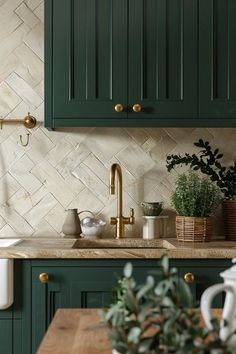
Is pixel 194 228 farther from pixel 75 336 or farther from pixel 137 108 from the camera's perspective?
pixel 75 336

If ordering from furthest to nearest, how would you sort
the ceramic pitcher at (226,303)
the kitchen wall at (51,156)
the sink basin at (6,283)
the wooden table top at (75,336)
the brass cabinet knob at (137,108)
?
the kitchen wall at (51,156), the brass cabinet knob at (137,108), the sink basin at (6,283), the wooden table top at (75,336), the ceramic pitcher at (226,303)

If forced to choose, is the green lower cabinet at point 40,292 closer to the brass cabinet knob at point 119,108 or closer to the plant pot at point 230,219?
the plant pot at point 230,219

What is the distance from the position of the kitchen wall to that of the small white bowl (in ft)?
0.41

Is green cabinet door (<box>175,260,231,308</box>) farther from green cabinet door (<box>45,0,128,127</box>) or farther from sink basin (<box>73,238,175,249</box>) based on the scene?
green cabinet door (<box>45,0,128,127</box>)

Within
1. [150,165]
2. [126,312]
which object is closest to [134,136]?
[150,165]

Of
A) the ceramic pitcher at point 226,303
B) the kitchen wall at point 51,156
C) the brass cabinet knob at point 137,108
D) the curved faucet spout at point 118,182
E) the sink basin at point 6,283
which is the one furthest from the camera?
the kitchen wall at point 51,156

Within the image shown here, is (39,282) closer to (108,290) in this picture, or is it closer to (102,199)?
(108,290)

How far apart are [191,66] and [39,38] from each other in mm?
912

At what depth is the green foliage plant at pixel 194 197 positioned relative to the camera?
341 centimetres

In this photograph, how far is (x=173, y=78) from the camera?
339 cm

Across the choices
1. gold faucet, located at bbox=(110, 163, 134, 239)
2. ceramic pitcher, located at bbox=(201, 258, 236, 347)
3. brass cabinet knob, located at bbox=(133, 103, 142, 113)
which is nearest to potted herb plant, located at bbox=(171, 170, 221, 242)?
gold faucet, located at bbox=(110, 163, 134, 239)

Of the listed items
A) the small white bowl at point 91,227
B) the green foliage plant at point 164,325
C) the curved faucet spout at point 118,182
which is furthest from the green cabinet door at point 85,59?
the green foliage plant at point 164,325

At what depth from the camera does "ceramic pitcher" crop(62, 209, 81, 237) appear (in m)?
3.60

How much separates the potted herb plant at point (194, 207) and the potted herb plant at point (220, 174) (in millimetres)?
107
